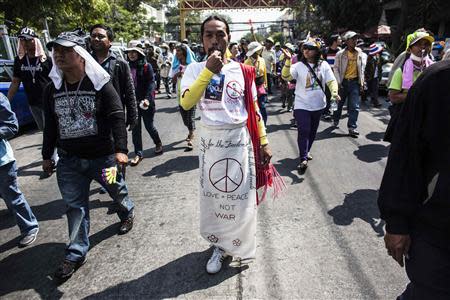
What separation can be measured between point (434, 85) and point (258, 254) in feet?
7.02

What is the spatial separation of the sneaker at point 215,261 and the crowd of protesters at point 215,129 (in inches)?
0.5

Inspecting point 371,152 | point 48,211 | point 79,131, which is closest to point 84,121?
point 79,131

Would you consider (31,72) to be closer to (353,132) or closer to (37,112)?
(37,112)

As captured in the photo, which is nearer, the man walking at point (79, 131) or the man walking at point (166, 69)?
the man walking at point (79, 131)

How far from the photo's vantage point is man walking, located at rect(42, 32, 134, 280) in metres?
2.78

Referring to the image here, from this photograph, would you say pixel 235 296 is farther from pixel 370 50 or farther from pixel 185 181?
pixel 370 50

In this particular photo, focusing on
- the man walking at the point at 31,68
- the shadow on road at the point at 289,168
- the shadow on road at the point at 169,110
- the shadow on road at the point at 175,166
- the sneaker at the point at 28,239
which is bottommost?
the shadow on road at the point at 169,110

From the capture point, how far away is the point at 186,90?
259cm

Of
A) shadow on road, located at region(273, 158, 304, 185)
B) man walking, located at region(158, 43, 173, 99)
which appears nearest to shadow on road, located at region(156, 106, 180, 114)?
man walking, located at region(158, 43, 173, 99)

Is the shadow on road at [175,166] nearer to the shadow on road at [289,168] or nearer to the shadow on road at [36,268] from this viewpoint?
the shadow on road at [289,168]

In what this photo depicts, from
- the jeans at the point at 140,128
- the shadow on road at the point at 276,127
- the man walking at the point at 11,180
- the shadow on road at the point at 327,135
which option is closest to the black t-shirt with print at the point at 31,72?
the jeans at the point at 140,128

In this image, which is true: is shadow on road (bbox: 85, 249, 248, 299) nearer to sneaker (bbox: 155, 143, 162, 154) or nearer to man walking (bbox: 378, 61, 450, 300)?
man walking (bbox: 378, 61, 450, 300)

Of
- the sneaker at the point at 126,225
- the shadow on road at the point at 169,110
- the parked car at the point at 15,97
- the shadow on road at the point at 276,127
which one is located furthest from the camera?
the shadow on road at the point at 169,110

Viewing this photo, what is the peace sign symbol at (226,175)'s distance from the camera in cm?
262
